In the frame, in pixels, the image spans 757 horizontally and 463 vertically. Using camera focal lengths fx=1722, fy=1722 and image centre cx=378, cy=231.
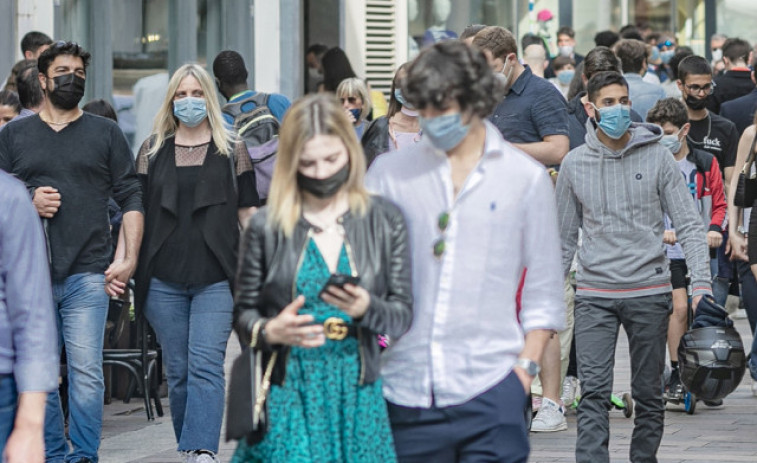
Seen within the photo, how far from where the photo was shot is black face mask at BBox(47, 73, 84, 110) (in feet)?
25.8

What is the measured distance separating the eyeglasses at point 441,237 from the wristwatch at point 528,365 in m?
0.37

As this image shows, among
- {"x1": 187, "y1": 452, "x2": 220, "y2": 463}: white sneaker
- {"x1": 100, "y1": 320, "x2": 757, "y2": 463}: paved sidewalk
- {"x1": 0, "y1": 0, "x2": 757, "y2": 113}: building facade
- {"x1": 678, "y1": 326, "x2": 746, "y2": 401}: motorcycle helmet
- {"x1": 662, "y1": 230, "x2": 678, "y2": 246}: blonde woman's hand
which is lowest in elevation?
{"x1": 100, "y1": 320, "x2": 757, "y2": 463}: paved sidewalk

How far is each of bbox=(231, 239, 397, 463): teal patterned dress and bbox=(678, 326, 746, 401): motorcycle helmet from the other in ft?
13.0

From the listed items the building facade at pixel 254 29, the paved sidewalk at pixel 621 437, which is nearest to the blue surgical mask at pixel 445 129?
the paved sidewalk at pixel 621 437

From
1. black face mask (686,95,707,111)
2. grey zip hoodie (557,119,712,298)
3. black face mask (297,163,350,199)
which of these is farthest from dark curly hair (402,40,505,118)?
black face mask (686,95,707,111)

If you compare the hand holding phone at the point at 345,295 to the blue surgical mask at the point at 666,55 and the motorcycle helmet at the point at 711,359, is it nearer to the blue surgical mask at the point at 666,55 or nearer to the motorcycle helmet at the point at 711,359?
the motorcycle helmet at the point at 711,359

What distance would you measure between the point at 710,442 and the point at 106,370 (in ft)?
12.2

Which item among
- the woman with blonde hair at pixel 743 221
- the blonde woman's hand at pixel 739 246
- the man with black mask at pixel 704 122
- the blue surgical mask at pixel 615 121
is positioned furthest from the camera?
the man with black mask at pixel 704 122

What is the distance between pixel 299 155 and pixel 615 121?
10.5 feet

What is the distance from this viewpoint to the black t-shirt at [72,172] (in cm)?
782

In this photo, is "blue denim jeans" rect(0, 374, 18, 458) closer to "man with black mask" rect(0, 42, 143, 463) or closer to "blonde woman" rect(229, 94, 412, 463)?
"blonde woman" rect(229, 94, 412, 463)

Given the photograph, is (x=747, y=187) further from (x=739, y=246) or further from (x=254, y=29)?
(x=254, y=29)

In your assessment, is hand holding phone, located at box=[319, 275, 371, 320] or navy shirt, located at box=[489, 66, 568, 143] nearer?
hand holding phone, located at box=[319, 275, 371, 320]

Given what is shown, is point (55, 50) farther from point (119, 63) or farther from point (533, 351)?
point (119, 63)
